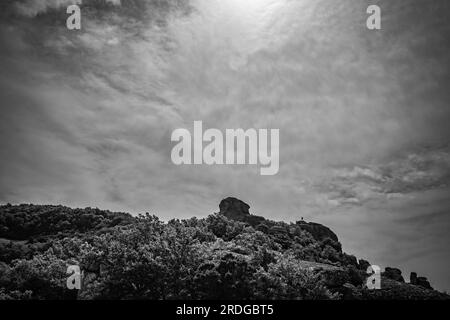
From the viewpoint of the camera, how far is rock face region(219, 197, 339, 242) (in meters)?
131

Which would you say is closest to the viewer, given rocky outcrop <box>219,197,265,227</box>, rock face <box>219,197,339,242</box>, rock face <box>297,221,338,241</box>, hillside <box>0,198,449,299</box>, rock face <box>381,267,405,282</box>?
hillside <box>0,198,449,299</box>

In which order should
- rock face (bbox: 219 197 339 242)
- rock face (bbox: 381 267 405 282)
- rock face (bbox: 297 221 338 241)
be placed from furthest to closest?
rock face (bbox: 297 221 338 241) < rock face (bbox: 219 197 339 242) < rock face (bbox: 381 267 405 282)

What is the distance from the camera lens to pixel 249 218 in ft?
433

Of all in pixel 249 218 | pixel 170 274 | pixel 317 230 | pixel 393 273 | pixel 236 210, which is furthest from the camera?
pixel 236 210

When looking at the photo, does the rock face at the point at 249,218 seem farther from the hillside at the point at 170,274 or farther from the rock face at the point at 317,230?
the hillside at the point at 170,274

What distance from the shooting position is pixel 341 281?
3856 cm

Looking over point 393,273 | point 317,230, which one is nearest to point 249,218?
point 317,230

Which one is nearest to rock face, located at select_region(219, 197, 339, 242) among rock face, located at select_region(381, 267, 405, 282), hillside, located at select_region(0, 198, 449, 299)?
rock face, located at select_region(381, 267, 405, 282)

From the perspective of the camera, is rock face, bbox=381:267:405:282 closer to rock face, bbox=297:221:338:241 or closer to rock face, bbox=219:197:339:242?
rock face, bbox=219:197:339:242

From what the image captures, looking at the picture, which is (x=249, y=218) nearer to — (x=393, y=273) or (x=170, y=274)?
(x=393, y=273)

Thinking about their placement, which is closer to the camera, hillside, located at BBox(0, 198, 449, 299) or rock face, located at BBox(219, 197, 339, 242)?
hillside, located at BBox(0, 198, 449, 299)
